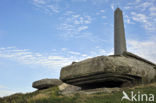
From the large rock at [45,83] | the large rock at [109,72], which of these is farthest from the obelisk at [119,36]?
the large rock at [109,72]

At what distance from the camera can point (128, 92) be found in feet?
20.7

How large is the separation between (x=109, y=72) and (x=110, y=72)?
0.11ft

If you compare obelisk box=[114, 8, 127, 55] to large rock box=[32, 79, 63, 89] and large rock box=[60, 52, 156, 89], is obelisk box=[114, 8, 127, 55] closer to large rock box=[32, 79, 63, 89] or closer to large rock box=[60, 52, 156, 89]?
large rock box=[32, 79, 63, 89]

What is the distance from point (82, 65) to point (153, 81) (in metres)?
3.32

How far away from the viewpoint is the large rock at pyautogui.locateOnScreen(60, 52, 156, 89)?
21.0 feet

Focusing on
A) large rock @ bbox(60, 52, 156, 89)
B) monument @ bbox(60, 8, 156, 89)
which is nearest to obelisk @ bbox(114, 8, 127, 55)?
monument @ bbox(60, 8, 156, 89)

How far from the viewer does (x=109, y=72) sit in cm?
631

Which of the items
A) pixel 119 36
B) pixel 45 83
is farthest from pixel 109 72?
pixel 119 36

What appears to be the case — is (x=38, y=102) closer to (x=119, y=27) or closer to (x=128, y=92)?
(x=128, y=92)

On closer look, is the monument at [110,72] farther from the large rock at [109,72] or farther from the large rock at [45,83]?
the large rock at [45,83]

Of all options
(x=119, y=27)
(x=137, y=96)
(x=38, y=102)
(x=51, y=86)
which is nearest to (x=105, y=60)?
(x=137, y=96)

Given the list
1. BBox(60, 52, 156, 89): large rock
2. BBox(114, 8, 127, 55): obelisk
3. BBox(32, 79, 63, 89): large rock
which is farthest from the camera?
BBox(114, 8, 127, 55): obelisk

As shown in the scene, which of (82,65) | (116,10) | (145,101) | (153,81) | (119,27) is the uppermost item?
(116,10)

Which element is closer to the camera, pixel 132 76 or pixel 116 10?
pixel 132 76
